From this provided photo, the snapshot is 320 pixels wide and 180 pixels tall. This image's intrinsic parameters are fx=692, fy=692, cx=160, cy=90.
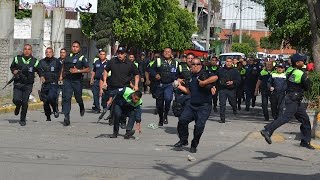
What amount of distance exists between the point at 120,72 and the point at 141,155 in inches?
124

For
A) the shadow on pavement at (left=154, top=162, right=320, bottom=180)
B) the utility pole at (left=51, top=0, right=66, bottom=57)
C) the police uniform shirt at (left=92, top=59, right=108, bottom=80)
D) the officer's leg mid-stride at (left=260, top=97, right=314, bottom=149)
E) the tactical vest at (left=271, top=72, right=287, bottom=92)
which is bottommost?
the shadow on pavement at (left=154, top=162, right=320, bottom=180)

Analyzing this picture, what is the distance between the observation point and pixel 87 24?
35.2 m

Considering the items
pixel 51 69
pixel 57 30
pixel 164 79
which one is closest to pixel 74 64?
pixel 51 69

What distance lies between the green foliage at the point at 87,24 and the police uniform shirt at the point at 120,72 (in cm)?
2044

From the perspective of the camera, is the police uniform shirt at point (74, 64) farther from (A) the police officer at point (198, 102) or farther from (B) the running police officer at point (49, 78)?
(A) the police officer at point (198, 102)

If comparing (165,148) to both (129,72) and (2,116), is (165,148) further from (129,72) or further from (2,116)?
(2,116)

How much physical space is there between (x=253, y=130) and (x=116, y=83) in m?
4.16

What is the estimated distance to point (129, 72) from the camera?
14.1m

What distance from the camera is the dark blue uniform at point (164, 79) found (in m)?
16.1

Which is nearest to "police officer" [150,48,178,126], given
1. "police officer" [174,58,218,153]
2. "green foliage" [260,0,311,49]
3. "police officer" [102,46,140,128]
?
"police officer" [102,46,140,128]

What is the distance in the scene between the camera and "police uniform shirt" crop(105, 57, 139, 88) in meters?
14.0

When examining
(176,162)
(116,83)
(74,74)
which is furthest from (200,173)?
(74,74)

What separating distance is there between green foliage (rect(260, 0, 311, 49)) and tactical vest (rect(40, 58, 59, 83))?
9545 mm

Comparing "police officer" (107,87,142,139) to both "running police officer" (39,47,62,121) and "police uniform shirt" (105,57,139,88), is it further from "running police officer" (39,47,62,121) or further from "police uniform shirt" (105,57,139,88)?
"running police officer" (39,47,62,121)
